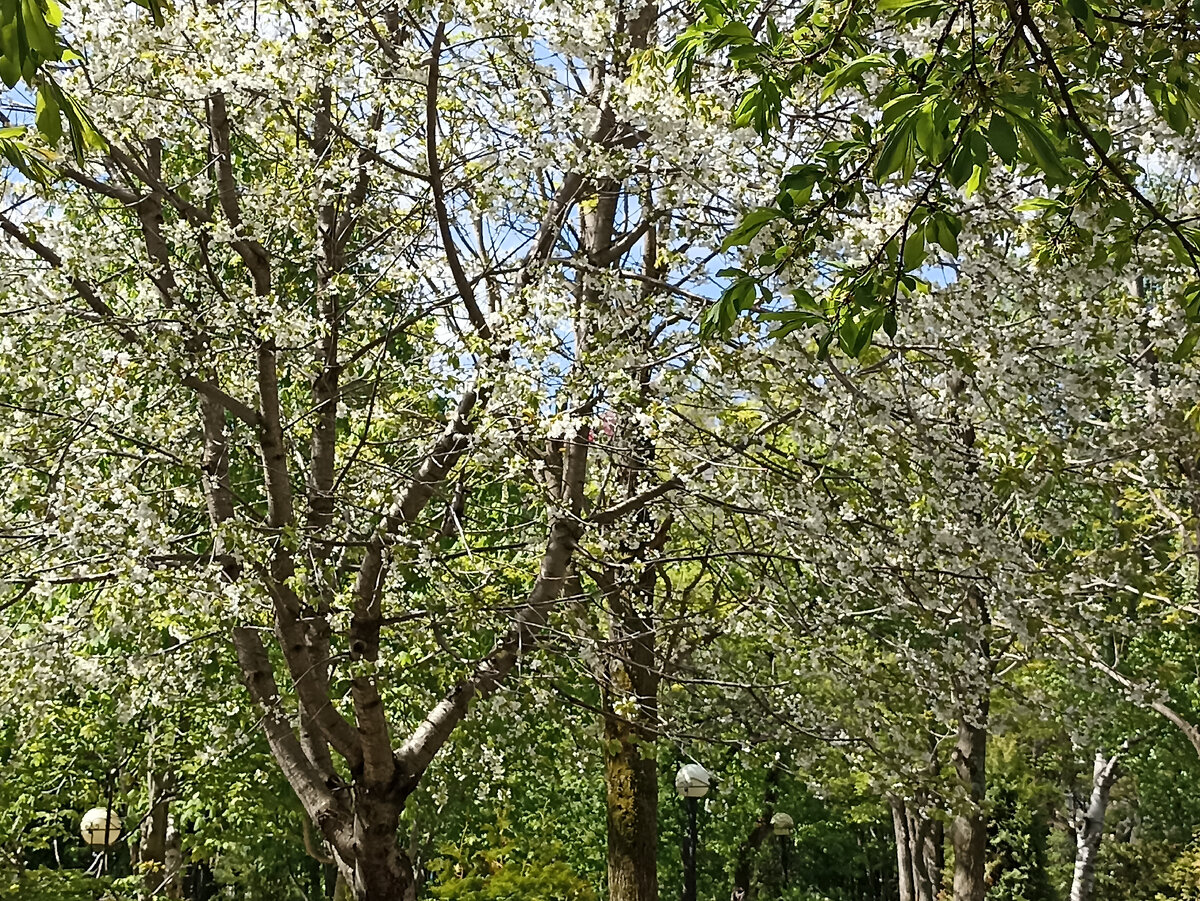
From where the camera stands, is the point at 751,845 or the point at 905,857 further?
the point at 751,845

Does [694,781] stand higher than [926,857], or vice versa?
[694,781]

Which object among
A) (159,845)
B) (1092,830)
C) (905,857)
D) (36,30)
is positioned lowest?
(905,857)

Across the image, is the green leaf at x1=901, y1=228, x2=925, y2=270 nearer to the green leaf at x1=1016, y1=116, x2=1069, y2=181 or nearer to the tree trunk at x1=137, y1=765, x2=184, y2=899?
the green leaf at x1=1016, y1=116, x2=1069, y2=181

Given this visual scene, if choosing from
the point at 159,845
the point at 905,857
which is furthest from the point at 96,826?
the point at 905,857

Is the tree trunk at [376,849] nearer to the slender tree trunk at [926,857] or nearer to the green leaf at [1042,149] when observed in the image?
the green leaf at [1042,149]

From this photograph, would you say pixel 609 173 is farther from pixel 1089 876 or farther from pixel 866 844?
pixel 866 844

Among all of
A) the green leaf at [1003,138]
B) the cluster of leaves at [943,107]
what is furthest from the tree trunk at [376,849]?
the green leaf at [1003,138]

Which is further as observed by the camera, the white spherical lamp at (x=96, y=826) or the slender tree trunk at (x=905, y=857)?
the slender tree trunk at (x=905, y=857)

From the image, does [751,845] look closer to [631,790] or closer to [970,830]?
[970,830]

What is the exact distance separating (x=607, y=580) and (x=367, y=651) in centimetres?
192

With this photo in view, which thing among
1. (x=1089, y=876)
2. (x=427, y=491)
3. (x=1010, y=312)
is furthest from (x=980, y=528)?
(x=1089, y=876)

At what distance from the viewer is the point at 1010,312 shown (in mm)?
5199

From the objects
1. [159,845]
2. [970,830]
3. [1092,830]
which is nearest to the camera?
[970,830]

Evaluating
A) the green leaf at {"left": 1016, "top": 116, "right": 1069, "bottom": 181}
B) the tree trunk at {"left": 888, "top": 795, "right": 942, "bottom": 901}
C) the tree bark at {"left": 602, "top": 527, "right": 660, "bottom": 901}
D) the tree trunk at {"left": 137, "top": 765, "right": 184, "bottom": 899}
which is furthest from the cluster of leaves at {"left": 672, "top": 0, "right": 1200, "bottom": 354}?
the tree trunk at {"left": 888, "top": 795, "right": 942, "bottom": 901}
